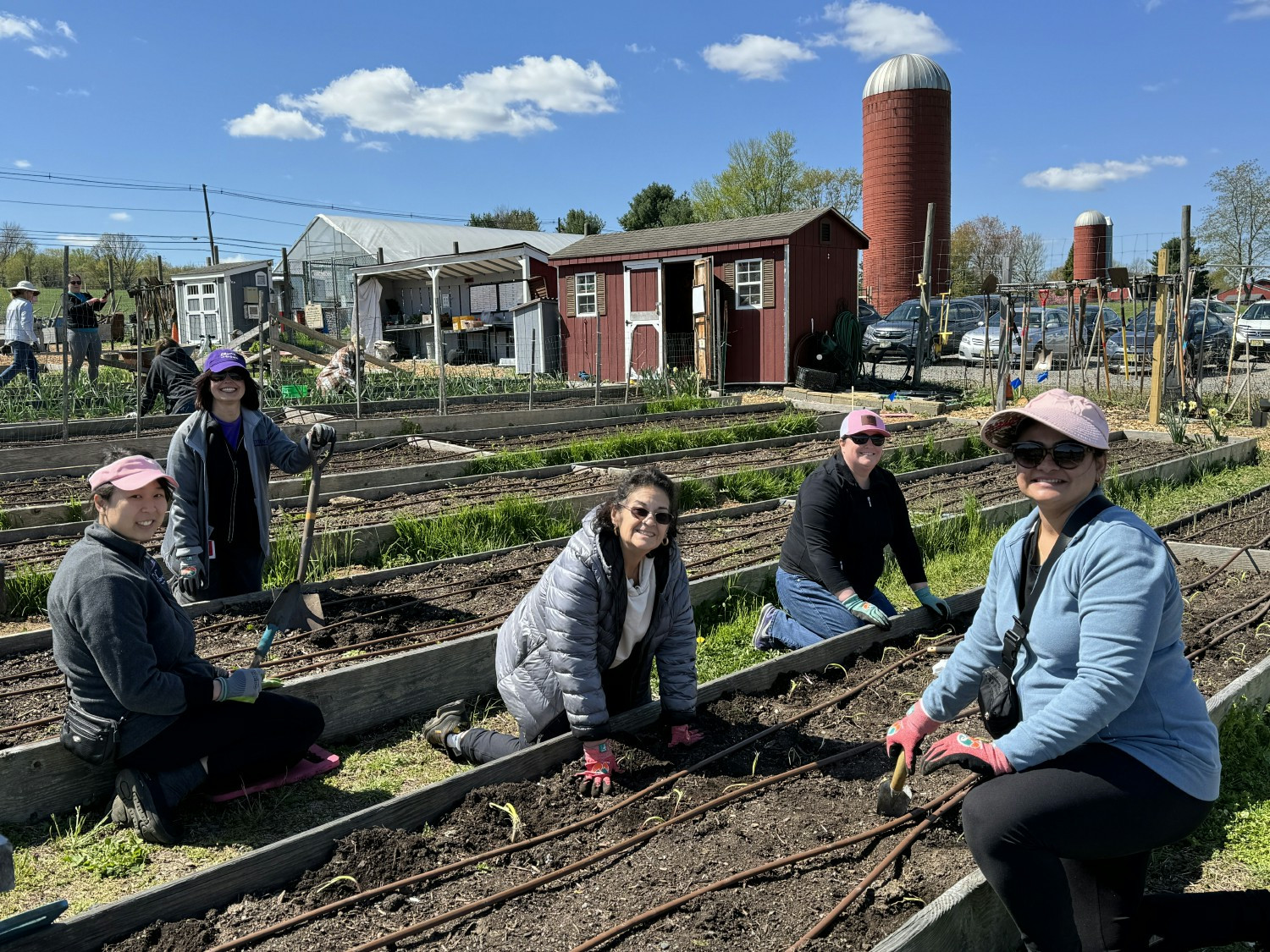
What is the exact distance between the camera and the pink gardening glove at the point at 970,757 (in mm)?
2311

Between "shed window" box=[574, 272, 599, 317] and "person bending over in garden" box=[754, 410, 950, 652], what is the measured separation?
15.7 m

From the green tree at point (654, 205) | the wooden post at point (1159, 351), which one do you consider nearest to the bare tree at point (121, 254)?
the green tree at point (654, 205)

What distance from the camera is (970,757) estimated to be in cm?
233

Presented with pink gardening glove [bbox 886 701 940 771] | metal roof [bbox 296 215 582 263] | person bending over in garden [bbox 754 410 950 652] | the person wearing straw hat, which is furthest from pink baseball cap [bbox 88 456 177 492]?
metal roof [bbox 296 215 582 263]

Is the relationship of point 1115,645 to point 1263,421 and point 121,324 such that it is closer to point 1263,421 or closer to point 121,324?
point 1263,421

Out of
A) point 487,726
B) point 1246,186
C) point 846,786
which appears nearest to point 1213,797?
point 846,786

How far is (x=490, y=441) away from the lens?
1140cm

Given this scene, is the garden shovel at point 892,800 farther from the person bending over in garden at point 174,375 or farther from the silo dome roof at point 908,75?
the silo dome roof at point 908,75

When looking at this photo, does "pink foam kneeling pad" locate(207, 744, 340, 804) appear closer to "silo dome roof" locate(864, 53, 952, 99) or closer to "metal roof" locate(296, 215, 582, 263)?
"metal roof" locate(296, 215, 582, 263)

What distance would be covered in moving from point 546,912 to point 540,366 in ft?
63.0

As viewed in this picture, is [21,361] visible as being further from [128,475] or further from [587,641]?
[587,641]

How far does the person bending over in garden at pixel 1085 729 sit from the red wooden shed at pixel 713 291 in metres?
14.7

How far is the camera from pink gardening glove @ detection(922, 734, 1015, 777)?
2311mm

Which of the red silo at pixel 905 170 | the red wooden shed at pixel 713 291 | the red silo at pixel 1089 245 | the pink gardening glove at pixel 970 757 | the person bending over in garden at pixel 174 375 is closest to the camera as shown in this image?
the pink gardening glove at pixel 970 757
